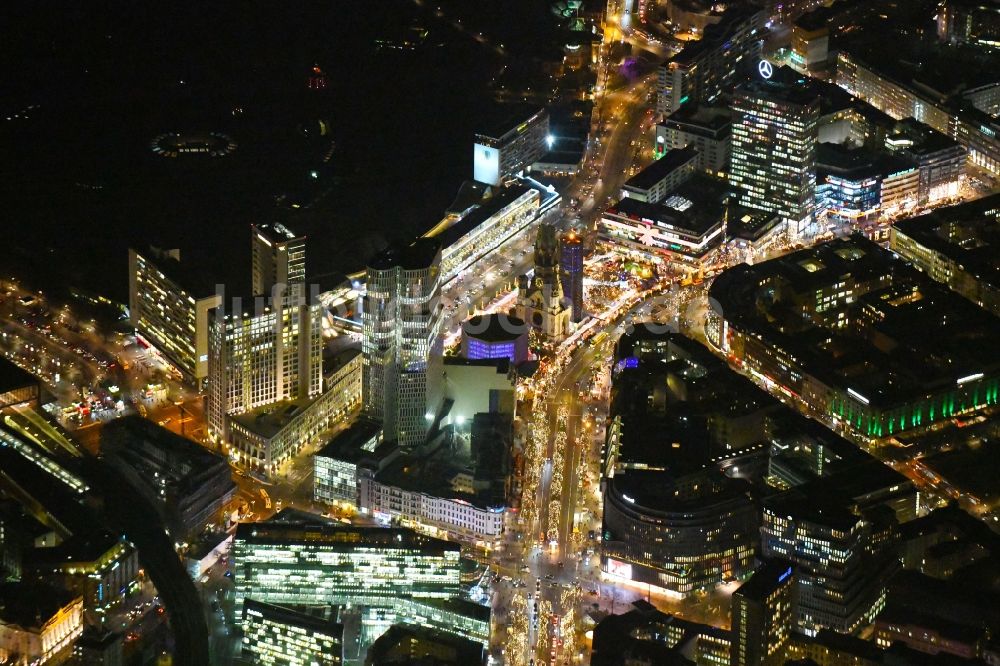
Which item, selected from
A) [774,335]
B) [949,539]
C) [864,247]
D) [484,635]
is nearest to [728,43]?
[864,247]

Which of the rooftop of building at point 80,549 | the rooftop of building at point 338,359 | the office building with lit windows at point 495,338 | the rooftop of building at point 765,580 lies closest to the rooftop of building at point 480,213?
the office building with lit windows at point 495,338

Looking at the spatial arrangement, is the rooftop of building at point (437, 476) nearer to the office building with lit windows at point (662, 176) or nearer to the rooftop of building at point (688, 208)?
the rooftop of building at point (688, 208)

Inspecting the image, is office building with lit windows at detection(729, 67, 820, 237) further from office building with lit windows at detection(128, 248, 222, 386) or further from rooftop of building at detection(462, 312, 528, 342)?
office building with lit windows at detection(128, 248, 222, 386)

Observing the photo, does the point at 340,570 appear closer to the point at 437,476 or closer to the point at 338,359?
the point at 437,476

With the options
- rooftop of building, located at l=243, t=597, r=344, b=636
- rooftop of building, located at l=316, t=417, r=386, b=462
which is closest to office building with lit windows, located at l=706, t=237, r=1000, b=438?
rooftop of building, located at l=316, t=417, r=386, b=462

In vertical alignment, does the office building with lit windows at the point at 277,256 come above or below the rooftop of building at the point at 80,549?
above

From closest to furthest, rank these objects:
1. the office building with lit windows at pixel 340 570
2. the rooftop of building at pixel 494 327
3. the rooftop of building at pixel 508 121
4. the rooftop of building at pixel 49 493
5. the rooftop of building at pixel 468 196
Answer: the office building with lit windows at pixel 340 570, the rooftop of building at pixel 49 493, the rooftop of building at pixel 494 327, the rooftop of building at pixel 468 196, the rooftop of building at pixel 508 121

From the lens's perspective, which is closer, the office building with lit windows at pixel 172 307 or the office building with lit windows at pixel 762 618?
the office building with lit windows at pixel 762 618
